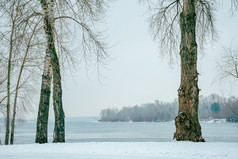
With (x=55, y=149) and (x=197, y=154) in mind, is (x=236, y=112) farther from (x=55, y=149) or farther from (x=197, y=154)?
(x=55, y=149)

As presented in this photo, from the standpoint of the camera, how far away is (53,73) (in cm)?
1041

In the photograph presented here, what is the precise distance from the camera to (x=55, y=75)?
10422 millimetres

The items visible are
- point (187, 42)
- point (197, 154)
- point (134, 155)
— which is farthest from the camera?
point (187, 42)

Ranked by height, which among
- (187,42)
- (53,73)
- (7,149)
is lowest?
(7,149)

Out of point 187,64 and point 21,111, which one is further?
point 21,111

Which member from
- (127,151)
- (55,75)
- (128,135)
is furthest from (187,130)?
(128,135)

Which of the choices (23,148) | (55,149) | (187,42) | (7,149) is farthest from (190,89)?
(7,149)

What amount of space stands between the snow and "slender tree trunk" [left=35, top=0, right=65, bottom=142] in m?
1.95

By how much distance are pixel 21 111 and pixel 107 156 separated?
50.9ft

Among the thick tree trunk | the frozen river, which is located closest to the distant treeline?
the frozen river

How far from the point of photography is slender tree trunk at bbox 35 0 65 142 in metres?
10.4

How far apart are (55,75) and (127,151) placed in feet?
15.6

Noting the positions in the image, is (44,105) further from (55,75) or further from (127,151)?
(127,151)

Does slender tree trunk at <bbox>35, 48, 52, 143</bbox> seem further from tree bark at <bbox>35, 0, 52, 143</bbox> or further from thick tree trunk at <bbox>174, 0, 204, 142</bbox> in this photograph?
thick tree trunk at <bbox>174, 0, 204, 142</bbox>
